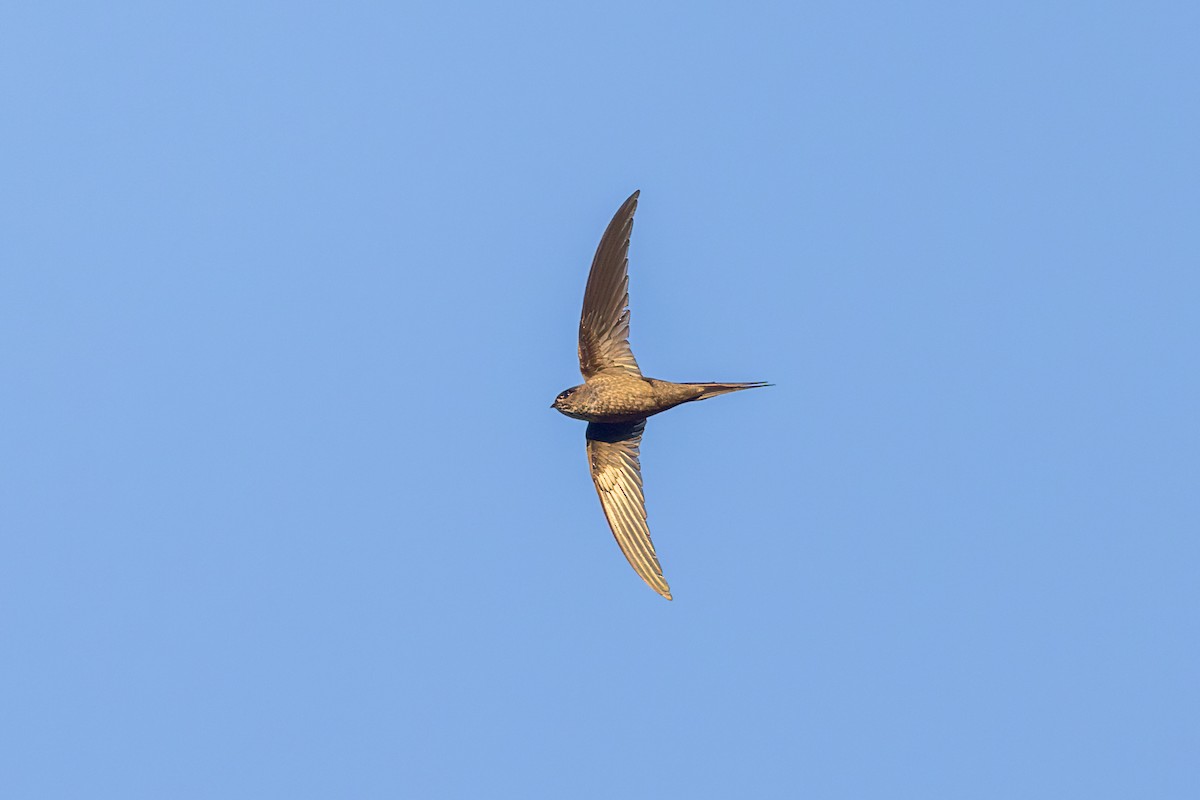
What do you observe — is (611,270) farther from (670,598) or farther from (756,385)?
(670,598)

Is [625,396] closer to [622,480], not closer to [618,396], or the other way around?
[618,396]

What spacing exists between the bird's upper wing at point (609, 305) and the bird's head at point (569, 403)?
12.6 inches

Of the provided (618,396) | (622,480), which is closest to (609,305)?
(618,396)

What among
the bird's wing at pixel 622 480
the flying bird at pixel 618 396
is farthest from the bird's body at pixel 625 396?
the bird's wing at pixel 622 480

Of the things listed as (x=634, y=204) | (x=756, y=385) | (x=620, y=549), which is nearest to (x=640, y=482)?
(x=620, y=549)

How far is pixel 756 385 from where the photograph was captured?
19.4m

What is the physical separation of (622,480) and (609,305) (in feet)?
8.07

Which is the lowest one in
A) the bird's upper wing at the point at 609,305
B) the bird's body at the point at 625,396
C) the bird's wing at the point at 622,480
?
the bird's wing at the point at 622,480

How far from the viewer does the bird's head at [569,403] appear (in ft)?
66.8

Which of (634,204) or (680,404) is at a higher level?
(634,204)

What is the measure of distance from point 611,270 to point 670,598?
4321 mm

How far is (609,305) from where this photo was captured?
20188 mm

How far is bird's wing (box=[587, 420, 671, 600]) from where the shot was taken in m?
20.4

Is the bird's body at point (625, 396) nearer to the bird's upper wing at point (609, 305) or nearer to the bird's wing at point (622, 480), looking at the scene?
the bird's upper wing at point (609, 305)
